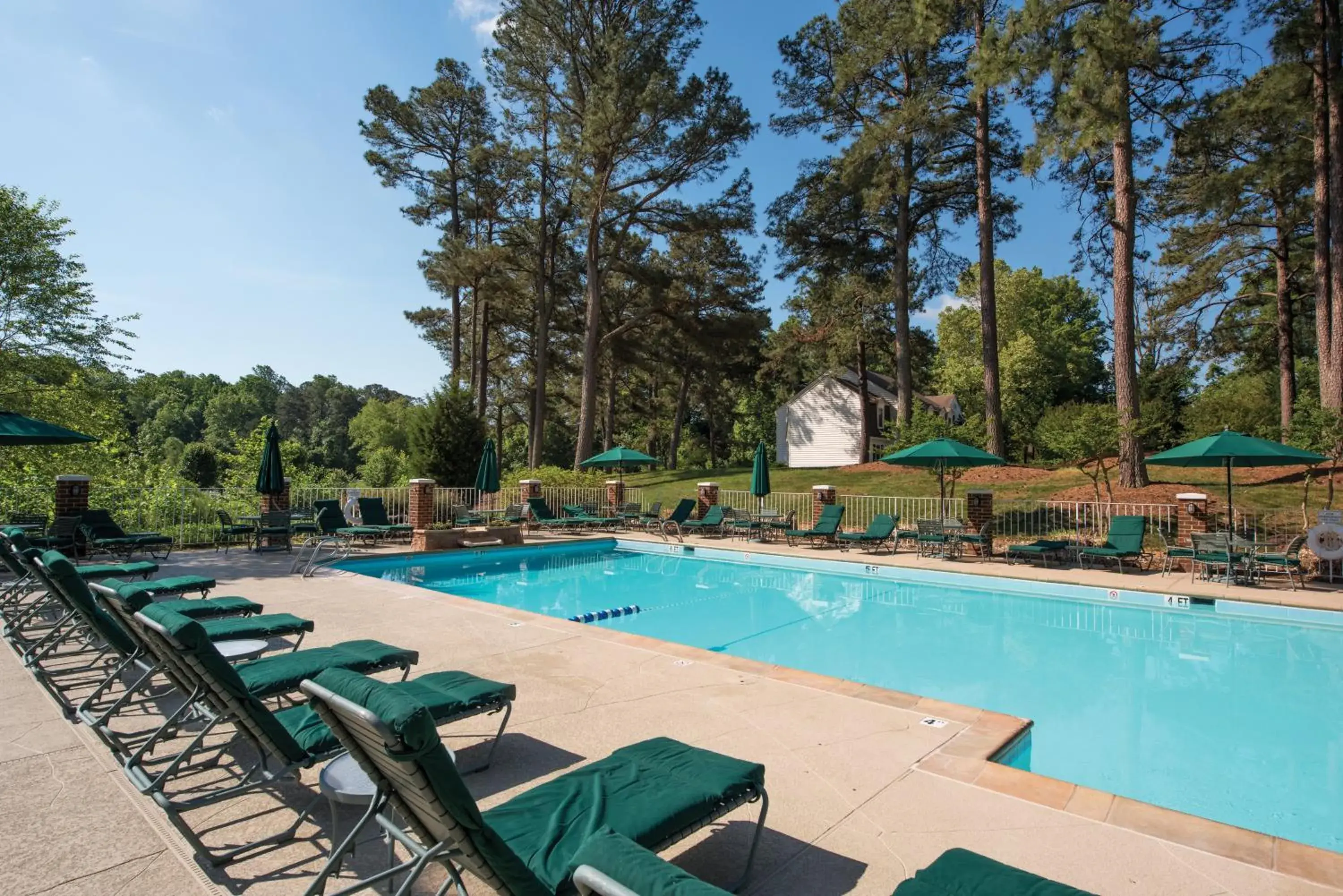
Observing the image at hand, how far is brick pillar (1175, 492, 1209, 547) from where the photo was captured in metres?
11.7

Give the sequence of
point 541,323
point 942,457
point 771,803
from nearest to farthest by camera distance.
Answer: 1. point 771,803
2. point 942,457
3. point 541,323

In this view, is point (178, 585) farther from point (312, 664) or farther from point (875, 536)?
point (875, 536)

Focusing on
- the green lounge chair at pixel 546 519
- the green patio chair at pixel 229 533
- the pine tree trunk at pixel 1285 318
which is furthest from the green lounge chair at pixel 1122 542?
the green patio chair at pixel 229 533

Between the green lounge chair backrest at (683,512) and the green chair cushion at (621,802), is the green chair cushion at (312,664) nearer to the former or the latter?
the green chair cushion at (621,802)

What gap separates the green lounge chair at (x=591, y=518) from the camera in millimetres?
16469

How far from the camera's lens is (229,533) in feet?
38.7

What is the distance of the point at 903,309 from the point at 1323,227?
10407 millimetres

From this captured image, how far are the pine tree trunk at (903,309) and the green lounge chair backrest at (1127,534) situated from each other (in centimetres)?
1138

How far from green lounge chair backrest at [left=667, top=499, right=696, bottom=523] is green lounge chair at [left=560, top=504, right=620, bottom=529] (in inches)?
55.0

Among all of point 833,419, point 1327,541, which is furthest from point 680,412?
point 1327,541

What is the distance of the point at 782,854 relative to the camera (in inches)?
105

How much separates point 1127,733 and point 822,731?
2.85 m

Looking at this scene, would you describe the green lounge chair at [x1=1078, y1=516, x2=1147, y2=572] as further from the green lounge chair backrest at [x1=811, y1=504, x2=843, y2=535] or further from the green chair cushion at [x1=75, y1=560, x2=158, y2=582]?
the green chair cushion at [x1=75, y1=560, x2=158, y2=582]

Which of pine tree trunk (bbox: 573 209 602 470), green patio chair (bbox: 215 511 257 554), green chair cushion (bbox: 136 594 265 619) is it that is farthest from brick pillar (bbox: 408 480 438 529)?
pine tree trunk (bbox: 573 209 602 470)
